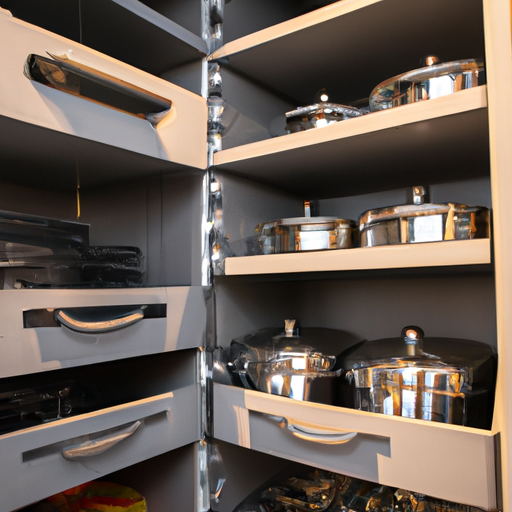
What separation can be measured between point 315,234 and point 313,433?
0.32 meters

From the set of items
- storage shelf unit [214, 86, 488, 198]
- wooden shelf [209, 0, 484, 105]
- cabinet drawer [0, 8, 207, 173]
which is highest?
wooden shelf [209, 0, 484, 105]

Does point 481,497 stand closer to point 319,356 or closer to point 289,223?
point 319,356

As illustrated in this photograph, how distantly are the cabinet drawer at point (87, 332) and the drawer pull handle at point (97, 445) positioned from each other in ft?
0.36

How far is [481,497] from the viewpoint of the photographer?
1.77ft

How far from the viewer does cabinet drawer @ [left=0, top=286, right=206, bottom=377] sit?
57cm

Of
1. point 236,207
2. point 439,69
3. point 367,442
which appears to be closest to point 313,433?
point 367,442

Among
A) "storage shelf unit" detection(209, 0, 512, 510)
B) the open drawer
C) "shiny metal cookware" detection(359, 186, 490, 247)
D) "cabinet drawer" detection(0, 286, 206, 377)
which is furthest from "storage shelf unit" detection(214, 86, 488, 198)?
the open drawer

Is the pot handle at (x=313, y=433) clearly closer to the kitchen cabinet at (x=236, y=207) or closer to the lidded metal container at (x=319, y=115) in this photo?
the kitchen cabinet at (x=236, y=207)

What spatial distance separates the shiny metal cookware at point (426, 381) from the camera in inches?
24.1

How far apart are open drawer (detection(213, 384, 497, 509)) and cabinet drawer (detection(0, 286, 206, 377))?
14cm

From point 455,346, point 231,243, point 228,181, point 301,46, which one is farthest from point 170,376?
point 301,46

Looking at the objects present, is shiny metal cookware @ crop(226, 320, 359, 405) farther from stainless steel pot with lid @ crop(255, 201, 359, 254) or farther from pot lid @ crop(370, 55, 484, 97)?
pot lid @ crop(370, 55, 484, 97)

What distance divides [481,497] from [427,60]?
0.61 metres

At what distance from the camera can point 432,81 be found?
0.66 meters
